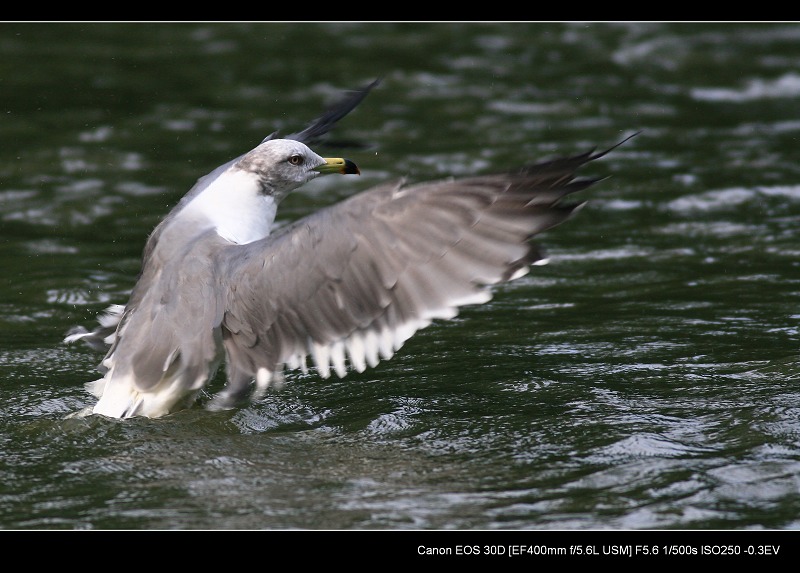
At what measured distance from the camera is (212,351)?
238 inches

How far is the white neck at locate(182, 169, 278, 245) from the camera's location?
6.76 meters

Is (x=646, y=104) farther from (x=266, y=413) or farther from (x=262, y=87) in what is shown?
(x=266, y=413)

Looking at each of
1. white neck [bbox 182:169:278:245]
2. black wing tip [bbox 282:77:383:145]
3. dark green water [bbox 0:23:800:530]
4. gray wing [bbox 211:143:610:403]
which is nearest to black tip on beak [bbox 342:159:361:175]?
white neck [bbox 182:169:278:245]

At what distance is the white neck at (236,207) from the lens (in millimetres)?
6758

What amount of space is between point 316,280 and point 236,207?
147 cm

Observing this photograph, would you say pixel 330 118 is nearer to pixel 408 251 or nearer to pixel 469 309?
pixel 469 309

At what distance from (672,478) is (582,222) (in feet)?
16.9

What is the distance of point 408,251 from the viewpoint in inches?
215

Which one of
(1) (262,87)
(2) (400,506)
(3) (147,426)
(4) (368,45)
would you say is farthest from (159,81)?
(2) (400,506)

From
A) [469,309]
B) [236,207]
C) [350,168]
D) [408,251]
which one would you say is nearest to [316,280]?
[408,251]

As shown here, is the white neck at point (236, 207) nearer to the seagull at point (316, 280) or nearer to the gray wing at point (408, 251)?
the seagull at point (316, 280)

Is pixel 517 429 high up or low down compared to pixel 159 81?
down

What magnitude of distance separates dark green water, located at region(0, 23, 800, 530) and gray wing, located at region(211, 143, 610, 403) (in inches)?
26.4
